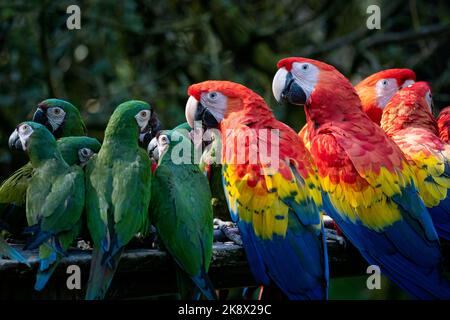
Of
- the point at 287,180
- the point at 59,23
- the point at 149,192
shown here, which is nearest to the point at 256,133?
the point at 287,180

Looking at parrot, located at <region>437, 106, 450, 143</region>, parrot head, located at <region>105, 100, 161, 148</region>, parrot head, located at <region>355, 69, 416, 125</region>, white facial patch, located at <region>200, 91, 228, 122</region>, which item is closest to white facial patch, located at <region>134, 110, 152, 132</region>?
parrot head, located at <region>105, 100, 161, 148</region>

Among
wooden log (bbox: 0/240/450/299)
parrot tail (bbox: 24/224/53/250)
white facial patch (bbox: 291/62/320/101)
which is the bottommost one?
wooden log (bbox: 0/240/450/299)

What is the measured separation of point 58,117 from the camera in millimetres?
2395

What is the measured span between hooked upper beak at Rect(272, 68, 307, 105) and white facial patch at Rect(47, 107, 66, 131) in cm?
75

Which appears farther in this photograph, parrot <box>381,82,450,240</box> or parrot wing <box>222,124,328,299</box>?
parrot <box>381,82,450,240</box>

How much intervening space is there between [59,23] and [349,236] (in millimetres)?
3245

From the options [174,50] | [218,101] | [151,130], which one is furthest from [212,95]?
[174,50]

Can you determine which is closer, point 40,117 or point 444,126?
point 40,117

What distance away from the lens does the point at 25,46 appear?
4516 millimetres

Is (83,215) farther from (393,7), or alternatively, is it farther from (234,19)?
(393,7)

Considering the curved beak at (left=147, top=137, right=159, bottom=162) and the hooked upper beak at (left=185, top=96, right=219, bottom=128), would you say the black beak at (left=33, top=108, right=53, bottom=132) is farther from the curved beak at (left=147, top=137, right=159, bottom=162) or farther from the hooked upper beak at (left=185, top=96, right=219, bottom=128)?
the hooked upper beak at (left=185, top=96, right=219, bottom=128)

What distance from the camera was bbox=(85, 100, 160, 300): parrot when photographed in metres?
1.82

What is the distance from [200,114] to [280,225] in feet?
1.67

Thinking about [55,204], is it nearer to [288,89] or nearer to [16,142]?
[16,142]
